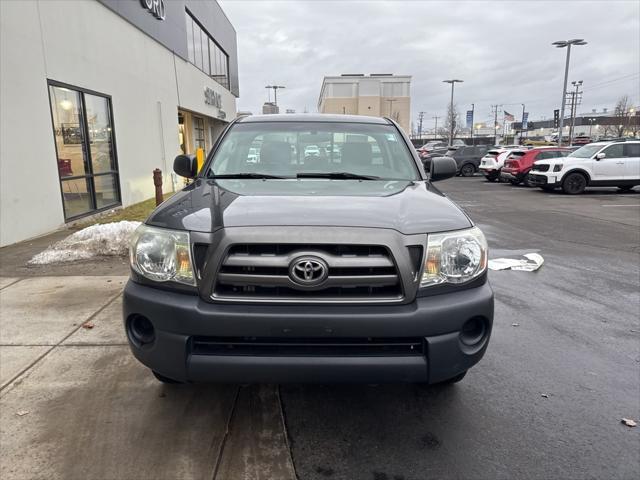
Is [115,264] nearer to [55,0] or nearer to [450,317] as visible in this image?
[450,317]

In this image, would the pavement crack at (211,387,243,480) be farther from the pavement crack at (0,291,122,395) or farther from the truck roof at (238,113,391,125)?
the truck roof at (238,113,391,125)

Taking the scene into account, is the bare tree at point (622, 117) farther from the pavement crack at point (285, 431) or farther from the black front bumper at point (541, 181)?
the pavement crack at point (285, 431)

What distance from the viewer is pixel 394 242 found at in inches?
86.5

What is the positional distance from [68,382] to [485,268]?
9.22ft

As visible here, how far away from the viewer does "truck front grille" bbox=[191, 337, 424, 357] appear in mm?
2193

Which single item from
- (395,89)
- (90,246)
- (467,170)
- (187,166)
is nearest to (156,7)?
(90,246)

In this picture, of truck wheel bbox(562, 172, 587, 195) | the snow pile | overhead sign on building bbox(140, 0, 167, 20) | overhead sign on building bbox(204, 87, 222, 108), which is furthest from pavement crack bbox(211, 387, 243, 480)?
overhead sign on building bbox(204, 87, 222, 108)

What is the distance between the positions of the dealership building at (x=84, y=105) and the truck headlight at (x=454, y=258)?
23.6ft

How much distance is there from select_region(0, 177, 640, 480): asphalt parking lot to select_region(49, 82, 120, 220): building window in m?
5.37

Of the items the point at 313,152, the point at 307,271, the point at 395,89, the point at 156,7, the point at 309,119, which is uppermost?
the point at 395,89

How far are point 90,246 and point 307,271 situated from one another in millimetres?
5345

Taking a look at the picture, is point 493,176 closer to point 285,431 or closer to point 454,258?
point 454,258

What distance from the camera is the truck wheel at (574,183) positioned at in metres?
15.9

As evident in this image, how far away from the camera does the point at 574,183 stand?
52.5 feet
